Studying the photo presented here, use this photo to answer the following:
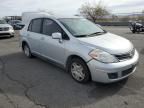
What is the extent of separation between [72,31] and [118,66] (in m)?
1.59

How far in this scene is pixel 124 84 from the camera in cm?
426

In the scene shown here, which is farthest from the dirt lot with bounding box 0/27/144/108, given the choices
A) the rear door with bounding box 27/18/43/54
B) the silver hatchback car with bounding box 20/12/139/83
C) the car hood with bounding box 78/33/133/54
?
the rear door with bounding box 27/18/43/54

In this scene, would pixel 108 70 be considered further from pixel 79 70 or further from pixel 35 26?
pixel 35 26

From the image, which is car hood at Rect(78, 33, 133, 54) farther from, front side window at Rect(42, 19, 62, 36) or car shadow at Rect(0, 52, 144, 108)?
front side window at Rect(42, 19, 62, 36)

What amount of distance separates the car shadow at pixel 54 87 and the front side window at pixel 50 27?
3.90ft

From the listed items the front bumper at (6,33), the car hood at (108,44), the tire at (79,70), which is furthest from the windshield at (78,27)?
the front bumper at (6,33)

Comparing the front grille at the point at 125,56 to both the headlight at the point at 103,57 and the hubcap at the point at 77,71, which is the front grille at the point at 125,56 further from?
the hubcap at the point at 77,71

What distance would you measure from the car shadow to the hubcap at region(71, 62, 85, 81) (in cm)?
16

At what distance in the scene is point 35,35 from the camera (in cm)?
612

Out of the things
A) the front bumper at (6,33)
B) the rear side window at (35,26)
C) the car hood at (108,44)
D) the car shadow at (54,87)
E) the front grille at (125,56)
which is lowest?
the car shadow at (54,87)

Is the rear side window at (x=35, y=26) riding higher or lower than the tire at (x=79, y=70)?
higher

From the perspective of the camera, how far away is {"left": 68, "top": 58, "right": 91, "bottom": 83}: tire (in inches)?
164

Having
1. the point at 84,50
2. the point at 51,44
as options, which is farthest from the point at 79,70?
the point at 51,44

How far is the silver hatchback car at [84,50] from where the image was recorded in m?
3.85
